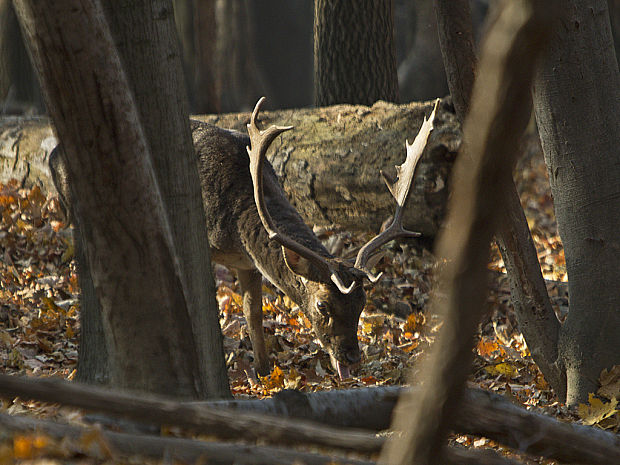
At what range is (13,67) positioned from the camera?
16266 mm

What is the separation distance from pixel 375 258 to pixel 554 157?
1.91 meters

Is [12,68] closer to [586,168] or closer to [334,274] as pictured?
[334,274]

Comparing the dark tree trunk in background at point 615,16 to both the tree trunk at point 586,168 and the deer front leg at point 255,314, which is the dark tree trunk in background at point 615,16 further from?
the tree trunk at point 586,168

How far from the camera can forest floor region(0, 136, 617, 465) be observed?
595 centimetres

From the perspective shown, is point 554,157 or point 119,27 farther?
point 554,157

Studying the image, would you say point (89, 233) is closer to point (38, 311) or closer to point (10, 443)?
point (10, 443)

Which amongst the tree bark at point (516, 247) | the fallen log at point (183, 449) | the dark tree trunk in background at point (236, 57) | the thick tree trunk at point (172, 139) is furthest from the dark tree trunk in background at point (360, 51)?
the dark tree trunk in background at point (236, 57)

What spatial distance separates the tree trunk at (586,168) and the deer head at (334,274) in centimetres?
125

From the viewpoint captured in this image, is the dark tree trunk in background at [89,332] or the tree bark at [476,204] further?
the dark tree trunk in background at [89,332]

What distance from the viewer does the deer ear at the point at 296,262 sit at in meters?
6.03

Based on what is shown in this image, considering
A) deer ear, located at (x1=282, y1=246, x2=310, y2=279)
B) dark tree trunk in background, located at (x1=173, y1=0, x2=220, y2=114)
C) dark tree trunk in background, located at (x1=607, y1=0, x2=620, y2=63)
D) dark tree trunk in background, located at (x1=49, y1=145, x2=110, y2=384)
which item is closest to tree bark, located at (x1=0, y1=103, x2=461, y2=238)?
deer ear, located at (x1=282, y1=246, x2=310, y2=279)

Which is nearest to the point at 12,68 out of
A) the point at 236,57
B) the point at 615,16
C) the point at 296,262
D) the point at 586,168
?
the point at 236,57

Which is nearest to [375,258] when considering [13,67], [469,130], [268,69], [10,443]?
[10,443]

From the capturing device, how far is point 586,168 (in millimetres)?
4672
